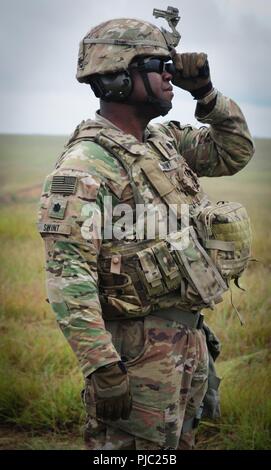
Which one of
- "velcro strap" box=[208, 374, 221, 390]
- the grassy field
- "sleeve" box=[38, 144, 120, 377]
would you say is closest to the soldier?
"sleeve" box=[38, 144, 120, 377]

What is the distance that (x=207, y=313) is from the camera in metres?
6.15

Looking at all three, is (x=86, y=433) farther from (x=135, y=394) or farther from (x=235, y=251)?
(x=235, y=251)

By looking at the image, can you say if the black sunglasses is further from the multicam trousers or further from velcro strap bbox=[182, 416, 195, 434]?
velcro strap bbox=[182, 416, 195, 434]

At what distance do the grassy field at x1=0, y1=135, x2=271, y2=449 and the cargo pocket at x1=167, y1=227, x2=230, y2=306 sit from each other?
145 centimetres

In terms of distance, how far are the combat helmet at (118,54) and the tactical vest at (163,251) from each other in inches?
6.7

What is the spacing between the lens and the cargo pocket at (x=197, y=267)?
3.33m

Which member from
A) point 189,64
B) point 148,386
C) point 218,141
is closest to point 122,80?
point 189,64

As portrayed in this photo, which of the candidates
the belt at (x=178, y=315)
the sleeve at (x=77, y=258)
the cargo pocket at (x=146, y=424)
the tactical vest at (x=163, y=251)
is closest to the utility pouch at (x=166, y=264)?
the tactical vest at (x=163, y=251)

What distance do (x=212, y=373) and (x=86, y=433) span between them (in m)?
0.66

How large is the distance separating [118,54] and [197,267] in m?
0.91

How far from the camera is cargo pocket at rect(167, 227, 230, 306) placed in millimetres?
3330

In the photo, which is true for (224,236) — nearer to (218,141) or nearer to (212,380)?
(218,141)

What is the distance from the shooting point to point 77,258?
3.12 m

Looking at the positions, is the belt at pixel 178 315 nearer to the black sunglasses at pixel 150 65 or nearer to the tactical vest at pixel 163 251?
the tactical vest at pixel 163 251
